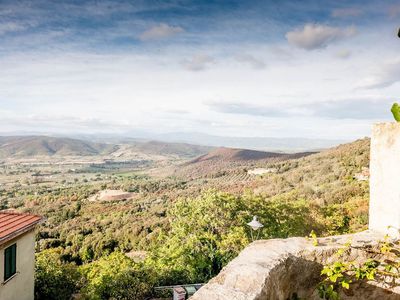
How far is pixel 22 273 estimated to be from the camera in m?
9.25

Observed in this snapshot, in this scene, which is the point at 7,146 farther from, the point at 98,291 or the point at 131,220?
the point at 98,291

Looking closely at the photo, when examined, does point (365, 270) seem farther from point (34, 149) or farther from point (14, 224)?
point (34, 149)

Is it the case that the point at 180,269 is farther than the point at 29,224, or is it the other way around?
the point at 180,269

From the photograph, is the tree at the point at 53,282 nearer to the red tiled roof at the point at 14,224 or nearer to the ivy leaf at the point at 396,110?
the red tiled roof at the point at 14,224

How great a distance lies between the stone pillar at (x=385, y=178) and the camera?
3.53 meters

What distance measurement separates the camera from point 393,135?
354cm

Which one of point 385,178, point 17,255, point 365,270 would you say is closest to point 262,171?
point 17,255

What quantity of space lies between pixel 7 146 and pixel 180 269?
199012 millimetres

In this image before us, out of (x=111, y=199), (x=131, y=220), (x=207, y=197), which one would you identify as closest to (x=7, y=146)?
(x=111, y=199)

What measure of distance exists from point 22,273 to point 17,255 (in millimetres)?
607

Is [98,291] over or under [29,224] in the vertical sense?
under

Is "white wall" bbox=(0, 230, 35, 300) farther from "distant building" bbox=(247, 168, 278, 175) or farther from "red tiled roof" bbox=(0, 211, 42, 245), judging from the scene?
"distant building" bbox=(247, 168, 278, 175)

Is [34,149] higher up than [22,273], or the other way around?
[22,273]

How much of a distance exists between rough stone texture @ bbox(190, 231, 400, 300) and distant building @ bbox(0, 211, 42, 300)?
23.5 ft
